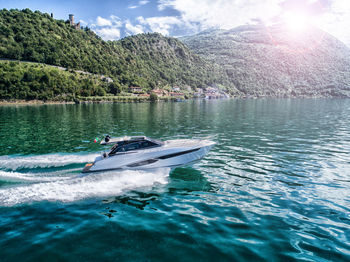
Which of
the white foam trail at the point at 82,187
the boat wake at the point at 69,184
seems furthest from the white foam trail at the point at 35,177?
the white foam trail at the point at 82,187

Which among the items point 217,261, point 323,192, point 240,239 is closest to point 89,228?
point 217,261

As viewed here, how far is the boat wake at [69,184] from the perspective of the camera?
9797 mm

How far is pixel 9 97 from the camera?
330ft

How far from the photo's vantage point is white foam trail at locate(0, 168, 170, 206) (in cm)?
972

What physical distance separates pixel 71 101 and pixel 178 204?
12216 centimetres

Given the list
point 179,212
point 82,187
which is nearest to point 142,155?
point 82,187

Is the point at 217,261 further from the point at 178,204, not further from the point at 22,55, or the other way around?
the point at 22,55

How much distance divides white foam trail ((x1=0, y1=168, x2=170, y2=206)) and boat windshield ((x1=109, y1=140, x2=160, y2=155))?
130 centimetres

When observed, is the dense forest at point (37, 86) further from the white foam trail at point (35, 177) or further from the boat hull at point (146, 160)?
the boat hull at point (146, 160)

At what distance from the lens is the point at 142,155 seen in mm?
12562

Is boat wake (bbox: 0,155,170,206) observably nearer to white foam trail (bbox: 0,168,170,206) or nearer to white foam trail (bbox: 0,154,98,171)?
white foam trail (bbox: 0,168,170,206)

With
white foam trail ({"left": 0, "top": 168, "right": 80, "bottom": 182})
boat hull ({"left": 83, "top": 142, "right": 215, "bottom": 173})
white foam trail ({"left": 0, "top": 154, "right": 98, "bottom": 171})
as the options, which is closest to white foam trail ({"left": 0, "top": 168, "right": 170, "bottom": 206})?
boat hull ({"left": 83, "top": 142, "right": 215, "bottom": 173})

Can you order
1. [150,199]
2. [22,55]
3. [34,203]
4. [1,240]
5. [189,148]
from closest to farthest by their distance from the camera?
[1,240] < [34,203] < [150,199] < [189,148] < [22,55]

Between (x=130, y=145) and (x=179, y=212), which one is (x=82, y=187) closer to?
(x=130, y=145)
